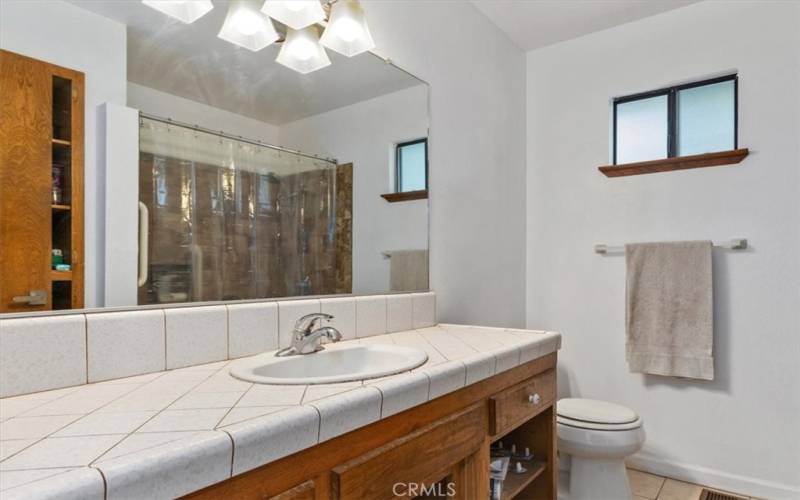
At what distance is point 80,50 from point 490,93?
1.94 metres

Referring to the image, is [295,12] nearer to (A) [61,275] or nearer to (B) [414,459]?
(A) [61,275]

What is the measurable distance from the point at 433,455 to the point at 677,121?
226 cm

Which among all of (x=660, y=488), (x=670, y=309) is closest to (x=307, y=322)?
(x=670, y=309)

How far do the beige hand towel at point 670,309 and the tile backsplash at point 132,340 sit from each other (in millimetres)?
1670

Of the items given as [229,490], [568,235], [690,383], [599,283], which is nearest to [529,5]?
[568,235]

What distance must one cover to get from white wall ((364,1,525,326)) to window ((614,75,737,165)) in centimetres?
56

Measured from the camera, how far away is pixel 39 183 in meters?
0.95

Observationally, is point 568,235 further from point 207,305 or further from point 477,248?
point 207,305

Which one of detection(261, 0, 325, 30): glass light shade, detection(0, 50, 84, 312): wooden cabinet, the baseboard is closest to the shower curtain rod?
detection(0, 50, 84, 312): wooden cabinet

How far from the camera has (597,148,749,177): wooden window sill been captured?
7.29 ft

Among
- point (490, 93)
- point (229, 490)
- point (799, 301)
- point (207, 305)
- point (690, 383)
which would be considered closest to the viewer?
point (229, 490)

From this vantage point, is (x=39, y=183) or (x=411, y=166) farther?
(x=411, y=166)

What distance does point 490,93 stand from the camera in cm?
251

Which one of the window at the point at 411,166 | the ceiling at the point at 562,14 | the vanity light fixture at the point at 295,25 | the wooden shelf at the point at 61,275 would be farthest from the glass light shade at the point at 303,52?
the ceiling at the point at 562,14
